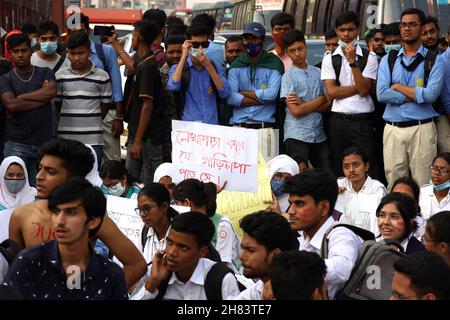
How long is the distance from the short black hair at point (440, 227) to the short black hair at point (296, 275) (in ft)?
4.55

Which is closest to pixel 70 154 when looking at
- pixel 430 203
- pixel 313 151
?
pixel 430 203

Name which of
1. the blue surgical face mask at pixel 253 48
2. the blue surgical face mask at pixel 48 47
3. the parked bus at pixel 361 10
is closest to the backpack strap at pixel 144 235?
the blue surgical face mask at pixel 253 48

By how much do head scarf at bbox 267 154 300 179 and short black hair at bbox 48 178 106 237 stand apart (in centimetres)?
393

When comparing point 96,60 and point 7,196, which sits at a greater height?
point 96,60

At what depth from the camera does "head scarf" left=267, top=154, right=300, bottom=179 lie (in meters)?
9.82

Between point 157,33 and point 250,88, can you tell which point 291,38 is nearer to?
point 250,88

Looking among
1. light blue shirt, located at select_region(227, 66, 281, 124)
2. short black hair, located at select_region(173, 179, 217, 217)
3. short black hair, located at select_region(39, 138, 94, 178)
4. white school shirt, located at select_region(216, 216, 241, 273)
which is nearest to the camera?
short black hair, located at select_region(39, 138, 94, 178)

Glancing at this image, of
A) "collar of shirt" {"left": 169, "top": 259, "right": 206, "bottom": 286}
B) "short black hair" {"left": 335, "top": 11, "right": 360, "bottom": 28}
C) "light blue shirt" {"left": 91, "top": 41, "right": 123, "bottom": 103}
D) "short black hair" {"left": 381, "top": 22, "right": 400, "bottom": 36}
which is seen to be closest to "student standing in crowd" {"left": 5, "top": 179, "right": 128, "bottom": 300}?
"collar of shirt" {"left": 169, "top": 259, "right": 206, "bottom": 286}

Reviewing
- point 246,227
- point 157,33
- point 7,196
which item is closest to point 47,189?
point 246,227

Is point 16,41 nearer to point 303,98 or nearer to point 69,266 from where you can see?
point 303,98

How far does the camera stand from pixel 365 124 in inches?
456

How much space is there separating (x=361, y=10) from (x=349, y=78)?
5.11 meters

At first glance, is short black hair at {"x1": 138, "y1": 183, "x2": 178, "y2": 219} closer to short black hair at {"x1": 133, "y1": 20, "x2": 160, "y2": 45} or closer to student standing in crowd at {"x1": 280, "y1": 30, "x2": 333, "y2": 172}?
student standing in crowd at {"x1": 280, "y1": 30, "x2": 333, "y2": 172}
